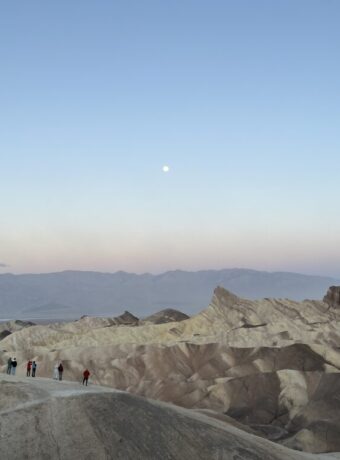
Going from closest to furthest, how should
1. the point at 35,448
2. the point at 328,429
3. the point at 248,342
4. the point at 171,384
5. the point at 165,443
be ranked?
the point at 35,448 → the point at 165,443 → the point at 328,429 → the point at 171,384 → the point at 248,342

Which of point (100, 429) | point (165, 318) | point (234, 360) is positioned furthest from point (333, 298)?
point (100, 429)

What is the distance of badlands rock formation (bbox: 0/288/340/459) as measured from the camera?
204 feet

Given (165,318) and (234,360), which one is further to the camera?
(165,318)

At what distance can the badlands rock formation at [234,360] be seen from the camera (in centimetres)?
6208

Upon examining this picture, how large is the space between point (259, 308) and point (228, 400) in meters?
36.8

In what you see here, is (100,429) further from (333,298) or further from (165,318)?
(165,318)

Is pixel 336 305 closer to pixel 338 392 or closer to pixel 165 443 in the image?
pixel 338 392

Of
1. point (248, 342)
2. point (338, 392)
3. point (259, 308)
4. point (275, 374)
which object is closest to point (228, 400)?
point (275, 374)

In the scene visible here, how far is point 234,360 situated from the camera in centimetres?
8106

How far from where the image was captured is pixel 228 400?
68312 mm

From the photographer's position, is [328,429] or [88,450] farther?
[328,429]

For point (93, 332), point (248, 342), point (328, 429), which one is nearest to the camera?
point (328, 429)

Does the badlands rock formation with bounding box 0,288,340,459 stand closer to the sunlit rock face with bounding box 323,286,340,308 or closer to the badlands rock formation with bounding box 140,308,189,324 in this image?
the sunlit rock face with bounding box 323,286,340,308

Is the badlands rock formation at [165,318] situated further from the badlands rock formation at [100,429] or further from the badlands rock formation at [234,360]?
the badlands rock formation at [100,429]
